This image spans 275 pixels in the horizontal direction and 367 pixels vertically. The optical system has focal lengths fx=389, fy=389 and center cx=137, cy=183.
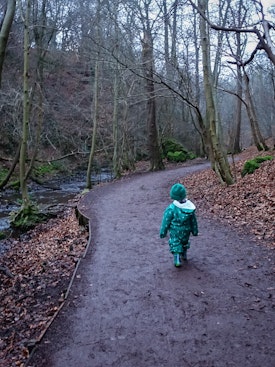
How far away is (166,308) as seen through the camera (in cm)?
522

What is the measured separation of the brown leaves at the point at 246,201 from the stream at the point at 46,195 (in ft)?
22.1

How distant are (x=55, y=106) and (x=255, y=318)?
28.7 metres

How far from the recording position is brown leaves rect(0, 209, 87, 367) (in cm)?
547

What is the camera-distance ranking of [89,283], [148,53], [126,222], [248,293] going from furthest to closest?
[148,53] < [126,222] < [89,283] < [248,293]

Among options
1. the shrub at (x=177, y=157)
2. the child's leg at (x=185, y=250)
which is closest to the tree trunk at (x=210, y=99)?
the child's leg at (x=185, y=250)

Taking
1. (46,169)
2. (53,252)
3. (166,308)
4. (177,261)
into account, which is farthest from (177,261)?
(46,169)

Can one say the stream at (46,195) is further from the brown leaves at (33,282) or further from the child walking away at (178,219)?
the child walking away at (178,219)

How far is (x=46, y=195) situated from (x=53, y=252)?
1065cm

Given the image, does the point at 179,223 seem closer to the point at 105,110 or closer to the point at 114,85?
the point at 114,85

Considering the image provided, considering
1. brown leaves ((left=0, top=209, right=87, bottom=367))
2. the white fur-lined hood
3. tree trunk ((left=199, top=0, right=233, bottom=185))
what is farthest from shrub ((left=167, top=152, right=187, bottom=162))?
the white fur-lined hood

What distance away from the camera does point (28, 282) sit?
779cm

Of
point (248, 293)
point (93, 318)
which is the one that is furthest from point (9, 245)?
point (248, 293)

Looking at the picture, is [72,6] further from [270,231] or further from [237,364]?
[237,364]

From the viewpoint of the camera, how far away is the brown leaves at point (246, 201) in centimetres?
878
